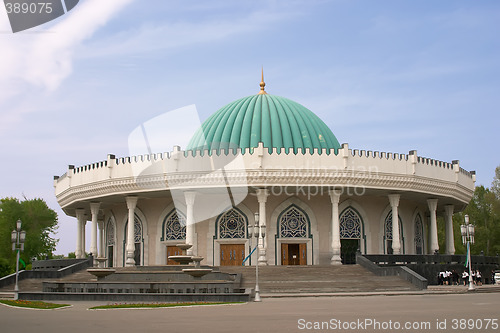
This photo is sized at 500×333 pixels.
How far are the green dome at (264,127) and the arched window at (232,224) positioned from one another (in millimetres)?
3945

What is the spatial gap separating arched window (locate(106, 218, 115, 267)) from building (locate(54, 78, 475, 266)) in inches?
2.7

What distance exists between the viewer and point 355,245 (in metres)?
35.2

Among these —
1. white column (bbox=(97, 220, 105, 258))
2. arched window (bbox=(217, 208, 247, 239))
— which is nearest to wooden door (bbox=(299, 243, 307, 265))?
arched window (bbox=(217, 208, 247, 239))

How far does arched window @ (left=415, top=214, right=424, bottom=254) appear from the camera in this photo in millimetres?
38219

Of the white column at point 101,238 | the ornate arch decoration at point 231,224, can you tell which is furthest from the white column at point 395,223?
the white column at point 101,238

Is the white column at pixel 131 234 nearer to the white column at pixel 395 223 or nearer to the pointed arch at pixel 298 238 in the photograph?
the pointed arch at pixel 298 238

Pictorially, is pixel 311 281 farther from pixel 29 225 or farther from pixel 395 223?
pixel 29 225

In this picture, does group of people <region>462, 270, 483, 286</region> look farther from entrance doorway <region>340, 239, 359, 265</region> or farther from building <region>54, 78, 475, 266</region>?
entrance doorway <region>340, 239, 359, 265</region>

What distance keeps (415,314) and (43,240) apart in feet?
186

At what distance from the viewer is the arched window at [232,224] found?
1346 inches

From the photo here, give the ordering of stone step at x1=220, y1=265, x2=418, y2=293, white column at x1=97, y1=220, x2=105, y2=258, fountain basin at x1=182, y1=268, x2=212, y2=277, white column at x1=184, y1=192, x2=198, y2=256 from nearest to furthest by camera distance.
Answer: fountain basin at x1=182, y1=268, x2=212, y2=277 < stone step at x1=220, y1=265, x2=418, y2=293 < white column at x1=184, y1=192, x2=198, y2=256 < white column at x1=97, y1=220, x2=105, y2=258

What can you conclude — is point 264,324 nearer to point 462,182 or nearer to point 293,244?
point 293,244

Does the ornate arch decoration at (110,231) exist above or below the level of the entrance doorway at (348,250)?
above

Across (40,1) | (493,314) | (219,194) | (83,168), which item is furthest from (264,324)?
(83,168)
